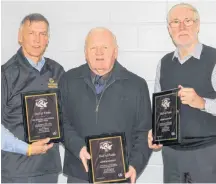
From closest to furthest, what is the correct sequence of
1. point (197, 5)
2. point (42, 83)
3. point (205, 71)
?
point (205, 71) → point (42, 83) → point (197, 5)

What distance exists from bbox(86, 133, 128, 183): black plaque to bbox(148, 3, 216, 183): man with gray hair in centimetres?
23

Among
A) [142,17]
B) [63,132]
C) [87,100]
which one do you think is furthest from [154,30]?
[63,132]

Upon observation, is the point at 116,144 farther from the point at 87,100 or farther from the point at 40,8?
the point at 40,8

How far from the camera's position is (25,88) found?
249 centimetres

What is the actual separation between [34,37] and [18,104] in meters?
0.41

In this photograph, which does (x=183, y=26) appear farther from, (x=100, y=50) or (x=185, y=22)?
(x=100, y=50)

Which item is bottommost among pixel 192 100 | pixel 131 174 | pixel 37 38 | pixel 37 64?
pixel 131 174

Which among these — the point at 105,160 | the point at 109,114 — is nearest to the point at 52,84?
the point at 109,114

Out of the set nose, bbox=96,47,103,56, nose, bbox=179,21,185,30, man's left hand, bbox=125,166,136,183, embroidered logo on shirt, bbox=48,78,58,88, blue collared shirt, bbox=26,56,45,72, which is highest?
nose, bbox=179,21,185,30

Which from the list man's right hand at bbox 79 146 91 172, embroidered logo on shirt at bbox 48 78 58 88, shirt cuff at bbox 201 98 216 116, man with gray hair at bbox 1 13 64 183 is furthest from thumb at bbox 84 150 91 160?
shirt cuff at bbox 201 98 216 116

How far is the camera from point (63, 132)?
8.04 feet

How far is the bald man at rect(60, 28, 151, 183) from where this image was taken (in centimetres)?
242

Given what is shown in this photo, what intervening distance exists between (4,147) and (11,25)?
914mm

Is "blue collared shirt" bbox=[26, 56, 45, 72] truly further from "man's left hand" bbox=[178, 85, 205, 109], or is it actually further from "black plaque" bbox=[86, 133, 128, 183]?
"man's left hand" bbox=[178, 85, 205, 109]
